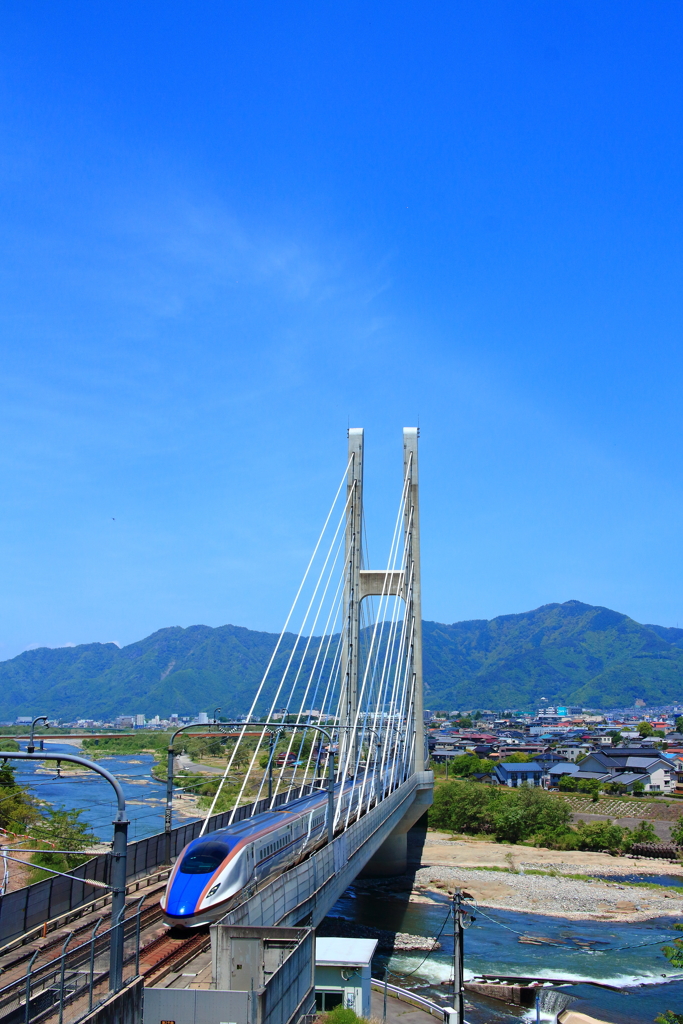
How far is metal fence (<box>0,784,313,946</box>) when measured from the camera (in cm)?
1708

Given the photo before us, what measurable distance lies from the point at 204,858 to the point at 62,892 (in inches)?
165

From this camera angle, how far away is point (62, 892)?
1919 centimetres

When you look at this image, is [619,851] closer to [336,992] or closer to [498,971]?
[498,971]

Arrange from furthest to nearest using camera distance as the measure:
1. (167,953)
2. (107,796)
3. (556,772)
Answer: (556,772) < (107,796) < (167,953)

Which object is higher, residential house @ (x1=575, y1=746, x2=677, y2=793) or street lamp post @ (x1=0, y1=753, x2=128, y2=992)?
→ street lamp post @ (x1=0, y1=753, x2=128, y2=992)

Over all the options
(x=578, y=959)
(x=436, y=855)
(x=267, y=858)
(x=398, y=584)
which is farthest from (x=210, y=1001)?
(x=436, y=855)

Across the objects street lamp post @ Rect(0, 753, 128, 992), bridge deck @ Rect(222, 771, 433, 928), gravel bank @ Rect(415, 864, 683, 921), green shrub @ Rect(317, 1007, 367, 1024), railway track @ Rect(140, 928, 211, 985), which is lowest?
gravel bank @ Rect(415, 864, 683, 921)

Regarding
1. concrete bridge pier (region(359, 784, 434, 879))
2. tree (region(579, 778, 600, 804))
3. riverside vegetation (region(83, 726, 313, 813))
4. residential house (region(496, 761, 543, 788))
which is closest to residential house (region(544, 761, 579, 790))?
residential house (region(496, 761, 543, 788))

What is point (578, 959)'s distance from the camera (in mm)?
33031

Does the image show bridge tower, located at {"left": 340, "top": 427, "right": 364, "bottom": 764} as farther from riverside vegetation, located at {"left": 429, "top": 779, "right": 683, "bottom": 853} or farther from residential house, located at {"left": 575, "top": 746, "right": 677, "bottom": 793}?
residential house, located at {"left": 575, "top": 746, "right": 677, "bottom": 793}

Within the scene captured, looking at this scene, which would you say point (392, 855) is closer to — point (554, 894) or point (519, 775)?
point (554, 894)

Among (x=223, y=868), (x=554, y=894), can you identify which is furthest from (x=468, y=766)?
(x=223, y=868)

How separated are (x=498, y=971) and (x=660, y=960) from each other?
23.1ft

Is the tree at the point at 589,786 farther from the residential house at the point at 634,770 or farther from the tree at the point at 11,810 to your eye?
the tree at the point at 11,810
